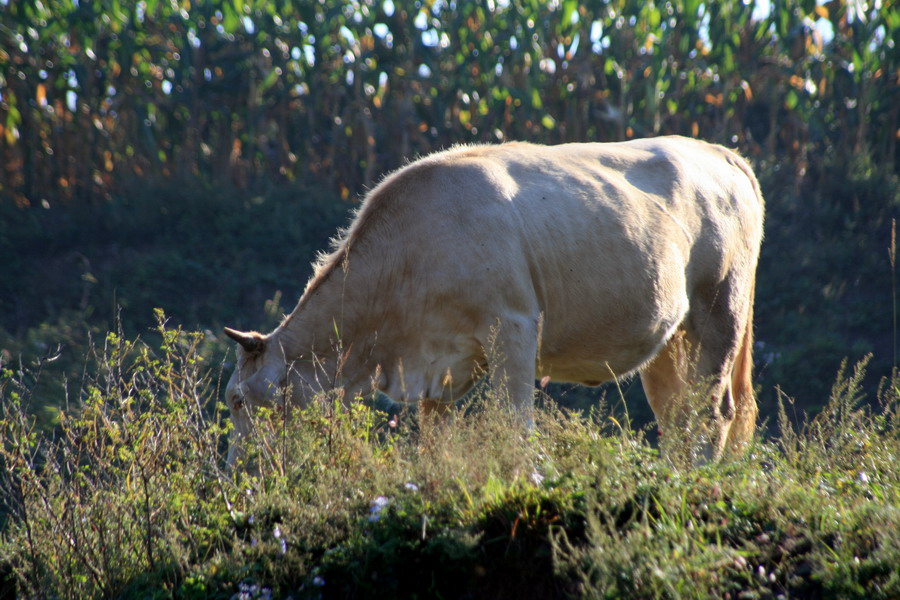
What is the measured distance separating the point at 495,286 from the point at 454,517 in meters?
1.62

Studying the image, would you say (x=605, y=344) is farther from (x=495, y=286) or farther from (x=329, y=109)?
(x=329, y=109)

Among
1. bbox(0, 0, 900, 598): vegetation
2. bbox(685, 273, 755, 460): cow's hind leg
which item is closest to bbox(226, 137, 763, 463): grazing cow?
bbox(685, 273, 755, 460): cow's hind leg

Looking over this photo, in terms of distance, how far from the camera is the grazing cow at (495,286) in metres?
5.18

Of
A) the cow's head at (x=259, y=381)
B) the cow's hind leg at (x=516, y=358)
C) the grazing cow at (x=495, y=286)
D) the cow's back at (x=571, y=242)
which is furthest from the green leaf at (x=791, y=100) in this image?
the cow's head at (x=259, y=381)

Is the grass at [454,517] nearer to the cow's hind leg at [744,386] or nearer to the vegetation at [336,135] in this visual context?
the cow's hind leg at [744,386]

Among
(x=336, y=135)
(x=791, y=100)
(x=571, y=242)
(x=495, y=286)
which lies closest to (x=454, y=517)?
(x=495, y=286)

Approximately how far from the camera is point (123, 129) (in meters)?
14.3

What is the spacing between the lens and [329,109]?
14.5 meters

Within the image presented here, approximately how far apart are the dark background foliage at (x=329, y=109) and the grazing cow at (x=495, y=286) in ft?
22.3

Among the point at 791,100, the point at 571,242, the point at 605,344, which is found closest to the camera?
the point at 571,242

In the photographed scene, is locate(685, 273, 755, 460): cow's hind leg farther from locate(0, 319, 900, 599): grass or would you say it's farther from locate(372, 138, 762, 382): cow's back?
locate(0, 319, 900, 599): grass

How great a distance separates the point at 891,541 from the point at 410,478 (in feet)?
5.82

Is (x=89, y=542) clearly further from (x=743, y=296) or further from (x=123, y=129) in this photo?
(x=123, y=129)

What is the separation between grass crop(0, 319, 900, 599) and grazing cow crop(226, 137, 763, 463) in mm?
693
